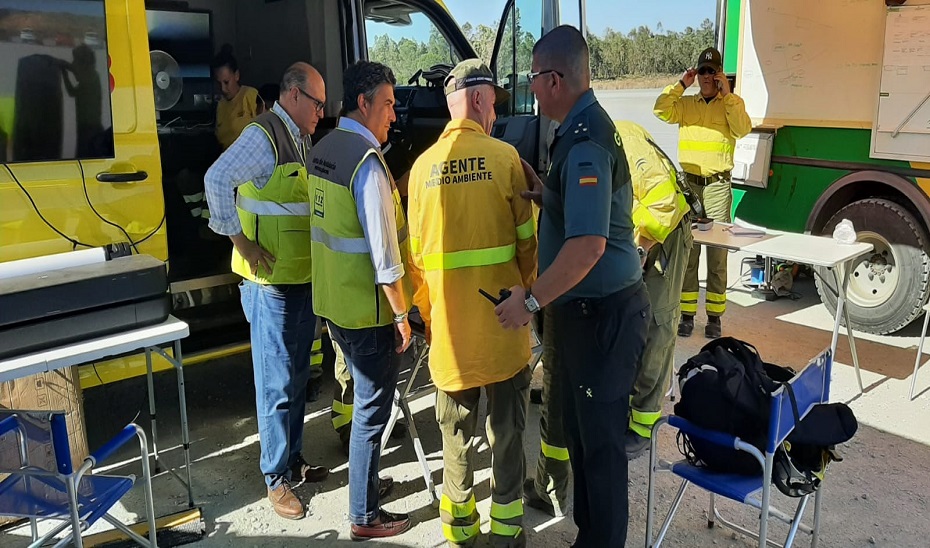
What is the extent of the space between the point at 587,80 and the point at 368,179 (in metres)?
0.80

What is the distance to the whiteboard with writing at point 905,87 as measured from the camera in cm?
475

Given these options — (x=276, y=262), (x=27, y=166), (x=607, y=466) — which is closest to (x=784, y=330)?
(x=607, y=466)

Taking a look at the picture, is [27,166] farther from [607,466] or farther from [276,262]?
[607,466]

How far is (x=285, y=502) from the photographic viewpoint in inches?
117

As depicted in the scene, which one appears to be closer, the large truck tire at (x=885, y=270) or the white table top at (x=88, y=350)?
the white table top at (x=88, y=350)

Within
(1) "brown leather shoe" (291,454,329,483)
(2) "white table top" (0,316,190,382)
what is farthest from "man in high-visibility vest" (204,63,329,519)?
(2) "white table top" (0,316,190,382)

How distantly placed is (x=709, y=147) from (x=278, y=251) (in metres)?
3.60

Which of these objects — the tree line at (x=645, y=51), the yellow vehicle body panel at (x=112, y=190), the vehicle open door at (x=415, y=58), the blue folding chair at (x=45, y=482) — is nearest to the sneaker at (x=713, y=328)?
the vehicle open door at (x=415, y=58)

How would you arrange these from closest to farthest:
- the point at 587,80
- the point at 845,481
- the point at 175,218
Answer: the point at 587,80
the point at 845,481
the point at 175,218

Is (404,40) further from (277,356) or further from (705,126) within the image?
(277,356)

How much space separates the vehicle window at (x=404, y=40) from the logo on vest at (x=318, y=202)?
77.0 inches

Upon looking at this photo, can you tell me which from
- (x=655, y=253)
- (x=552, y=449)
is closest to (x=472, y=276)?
(x=552, y=449)

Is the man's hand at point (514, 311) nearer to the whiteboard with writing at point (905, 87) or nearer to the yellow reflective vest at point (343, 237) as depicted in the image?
the yellow reflective vest at point (343, 237)

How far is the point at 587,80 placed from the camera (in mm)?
2350
